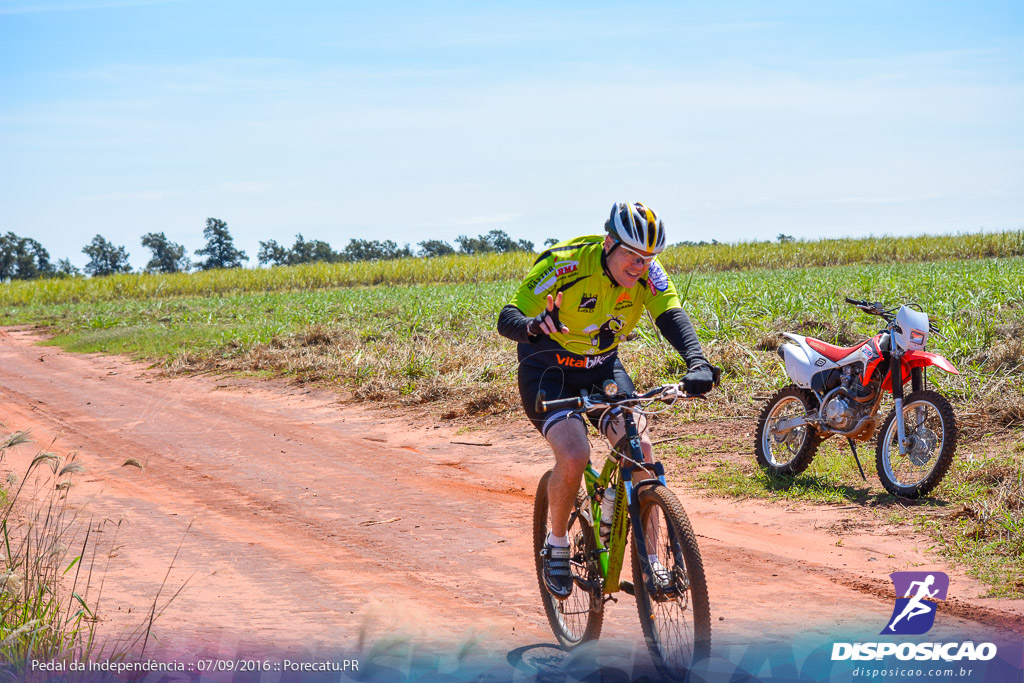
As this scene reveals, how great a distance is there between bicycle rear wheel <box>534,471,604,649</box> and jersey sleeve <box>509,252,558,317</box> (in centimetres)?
85

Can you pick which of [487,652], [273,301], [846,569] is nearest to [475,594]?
[487,652]

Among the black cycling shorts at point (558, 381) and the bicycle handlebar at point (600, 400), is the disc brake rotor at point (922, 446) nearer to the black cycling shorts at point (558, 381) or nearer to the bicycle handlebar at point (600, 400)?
the black cycling shorts at point (558, 381)

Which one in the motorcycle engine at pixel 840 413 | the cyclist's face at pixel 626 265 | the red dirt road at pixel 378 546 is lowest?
the red dirt road at pixel 378 546

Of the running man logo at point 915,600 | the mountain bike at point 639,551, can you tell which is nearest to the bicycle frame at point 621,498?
the mountain bike at point 639,551

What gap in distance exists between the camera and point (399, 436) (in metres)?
10.3

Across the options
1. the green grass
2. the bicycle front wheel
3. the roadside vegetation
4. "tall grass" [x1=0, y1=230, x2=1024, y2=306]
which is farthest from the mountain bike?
"tall grass" [x1=0, y1=230, x2=1024, y2=306]

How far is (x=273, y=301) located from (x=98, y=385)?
46.7 ft

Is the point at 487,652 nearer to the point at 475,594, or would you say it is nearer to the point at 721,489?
the point at 475,594

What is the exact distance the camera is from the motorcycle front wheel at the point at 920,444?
6.38 metres

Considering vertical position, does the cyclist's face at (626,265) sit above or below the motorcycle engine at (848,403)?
above

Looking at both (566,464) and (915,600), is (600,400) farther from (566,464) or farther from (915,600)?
(915,600)

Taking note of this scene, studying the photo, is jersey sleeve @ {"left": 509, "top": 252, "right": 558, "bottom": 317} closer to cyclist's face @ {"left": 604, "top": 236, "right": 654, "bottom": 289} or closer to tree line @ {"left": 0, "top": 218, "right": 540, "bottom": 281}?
cyclist's face @ {"left": 604, "top": 236, "right": 654, "bottom": 289}

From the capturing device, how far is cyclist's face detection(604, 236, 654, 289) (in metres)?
4.21

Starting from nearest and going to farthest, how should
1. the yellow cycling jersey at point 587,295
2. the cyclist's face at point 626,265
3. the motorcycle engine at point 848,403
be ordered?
the cyclist's face at point 626,265 → the yellow cycling jersey at point 587,295 → the motorcycle engine at point 848,403
